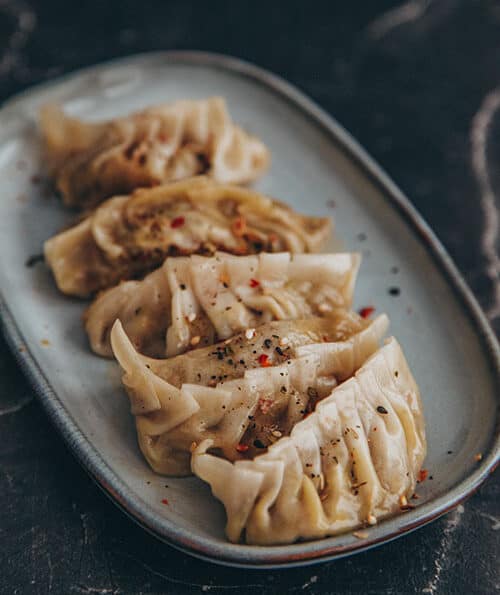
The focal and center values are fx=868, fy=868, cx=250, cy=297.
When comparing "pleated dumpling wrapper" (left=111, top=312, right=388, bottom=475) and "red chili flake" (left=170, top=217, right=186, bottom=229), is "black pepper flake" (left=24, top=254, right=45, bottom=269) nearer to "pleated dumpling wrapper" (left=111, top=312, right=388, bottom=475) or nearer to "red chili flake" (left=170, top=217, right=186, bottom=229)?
"red chili flake" (left=170, top=217, right=186, bottom=229)

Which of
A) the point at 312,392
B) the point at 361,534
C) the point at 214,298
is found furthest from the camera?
the point at 214,298

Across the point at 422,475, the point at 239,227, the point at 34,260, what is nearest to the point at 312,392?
the point at 422,475

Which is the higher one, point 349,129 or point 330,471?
point 349,129

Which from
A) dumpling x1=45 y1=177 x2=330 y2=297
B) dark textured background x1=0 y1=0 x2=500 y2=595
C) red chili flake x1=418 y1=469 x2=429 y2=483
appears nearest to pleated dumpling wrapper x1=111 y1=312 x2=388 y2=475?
dark textured background x1=0 y1=0 x2=500 y2=595

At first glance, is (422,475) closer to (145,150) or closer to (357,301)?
(357,301)

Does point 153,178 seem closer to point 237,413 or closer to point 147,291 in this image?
point 147,291

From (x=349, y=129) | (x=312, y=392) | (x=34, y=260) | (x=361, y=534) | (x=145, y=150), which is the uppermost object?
(x=349, y=129)
